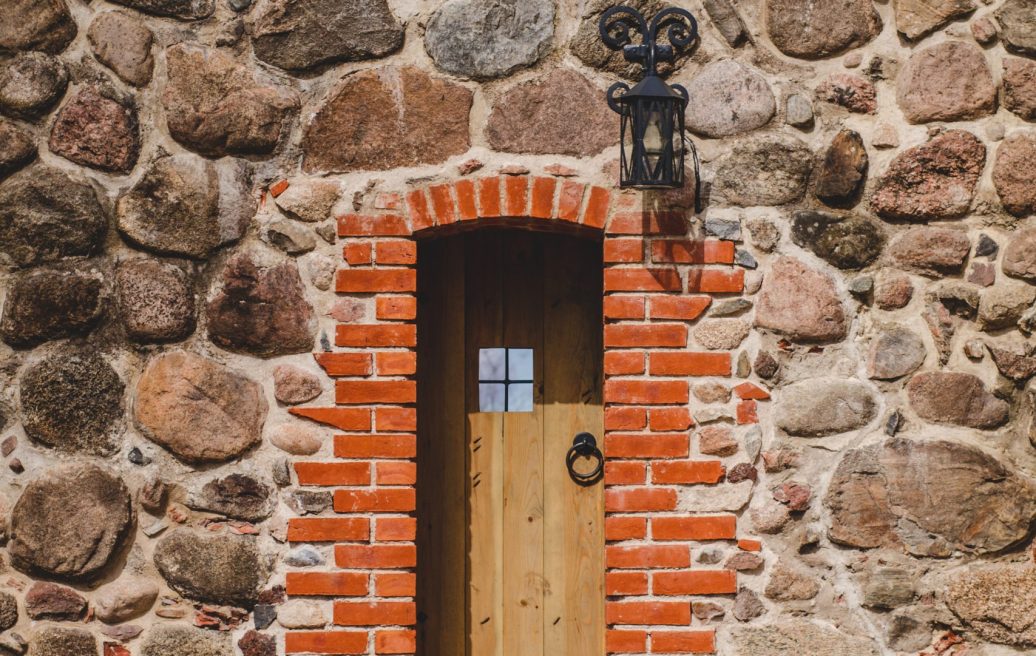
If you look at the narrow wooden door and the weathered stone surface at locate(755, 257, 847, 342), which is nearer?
the weathered stone surface at locate(755, 257, 847, 342)

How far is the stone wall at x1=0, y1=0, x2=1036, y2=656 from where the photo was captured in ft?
11.3

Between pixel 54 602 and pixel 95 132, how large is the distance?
4.97 ft

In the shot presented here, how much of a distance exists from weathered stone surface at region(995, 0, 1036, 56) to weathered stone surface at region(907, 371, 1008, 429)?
108 centimetres

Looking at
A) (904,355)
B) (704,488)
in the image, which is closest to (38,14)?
(704,488)

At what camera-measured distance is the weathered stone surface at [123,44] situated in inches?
139

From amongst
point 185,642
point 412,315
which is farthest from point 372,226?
point 185,642

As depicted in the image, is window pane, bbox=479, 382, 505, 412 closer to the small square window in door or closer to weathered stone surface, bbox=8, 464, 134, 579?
the small square window in door

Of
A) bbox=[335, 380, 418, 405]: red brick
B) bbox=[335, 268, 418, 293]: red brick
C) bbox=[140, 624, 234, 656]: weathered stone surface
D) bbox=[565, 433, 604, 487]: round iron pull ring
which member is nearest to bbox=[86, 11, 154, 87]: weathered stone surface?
bbox=[335, 268, 418, 293]: red brick

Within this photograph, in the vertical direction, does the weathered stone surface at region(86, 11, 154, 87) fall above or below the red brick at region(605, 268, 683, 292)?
above

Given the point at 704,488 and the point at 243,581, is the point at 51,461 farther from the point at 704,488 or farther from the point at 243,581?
the point at 704,488

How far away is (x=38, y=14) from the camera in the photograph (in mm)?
3510

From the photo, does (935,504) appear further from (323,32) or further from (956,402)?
(323,32)

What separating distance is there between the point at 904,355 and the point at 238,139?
2255mm

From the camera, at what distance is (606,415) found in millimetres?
3475
